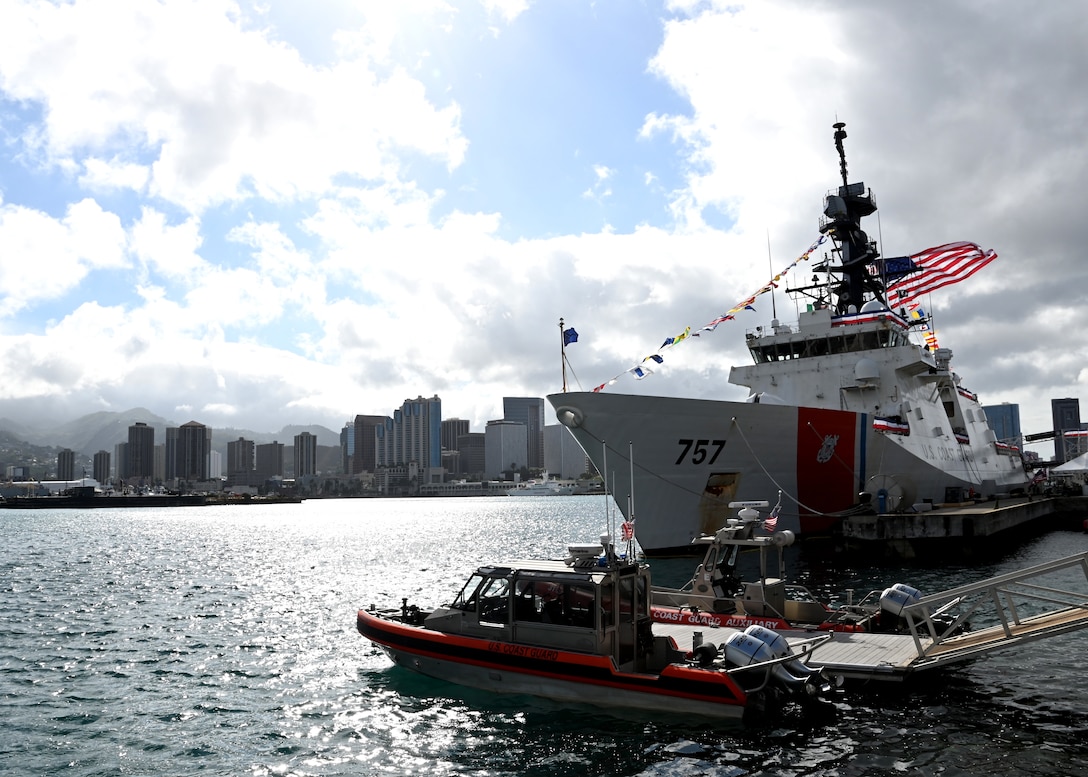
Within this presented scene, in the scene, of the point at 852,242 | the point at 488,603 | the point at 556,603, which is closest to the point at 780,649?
the point at 556,603

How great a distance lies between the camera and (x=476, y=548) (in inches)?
1962

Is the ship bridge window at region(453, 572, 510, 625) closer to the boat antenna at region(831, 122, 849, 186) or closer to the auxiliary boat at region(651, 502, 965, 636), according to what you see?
the auxiliary boat at region(651, 502, 965, 636)

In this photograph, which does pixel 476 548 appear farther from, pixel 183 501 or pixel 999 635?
pixel 183 501

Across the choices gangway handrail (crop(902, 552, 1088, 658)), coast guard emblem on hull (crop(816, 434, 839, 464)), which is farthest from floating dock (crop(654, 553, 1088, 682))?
coast guard emblem on hull (crop(816, 434, 839, 464))

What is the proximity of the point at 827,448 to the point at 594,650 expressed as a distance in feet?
60.0

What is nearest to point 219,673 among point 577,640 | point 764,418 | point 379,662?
point 379,662

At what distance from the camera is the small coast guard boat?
10.8 metres

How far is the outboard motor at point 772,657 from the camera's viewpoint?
35.3ft

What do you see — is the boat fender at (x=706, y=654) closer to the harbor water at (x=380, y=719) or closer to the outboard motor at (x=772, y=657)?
the outboard motor at (x=772, y=657)

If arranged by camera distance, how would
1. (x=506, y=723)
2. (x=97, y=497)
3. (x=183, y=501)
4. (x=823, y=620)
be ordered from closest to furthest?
1. (x=506, y=723)
2. (x=823, y=620)
3. (x=97, y=497)
4. (x=183, y=501)

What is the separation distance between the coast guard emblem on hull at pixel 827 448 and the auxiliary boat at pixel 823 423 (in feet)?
0.17

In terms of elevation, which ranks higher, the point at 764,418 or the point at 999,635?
the point at 764,418

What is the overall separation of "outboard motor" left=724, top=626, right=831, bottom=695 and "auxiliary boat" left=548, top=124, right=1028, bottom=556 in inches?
292

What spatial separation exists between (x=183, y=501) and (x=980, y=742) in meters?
176
